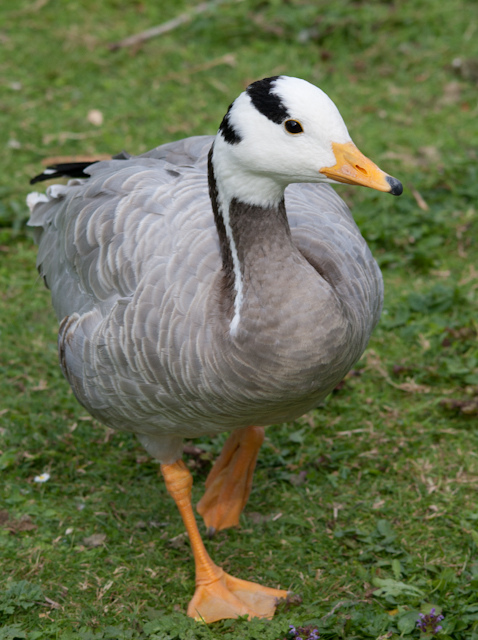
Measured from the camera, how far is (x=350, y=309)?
316 centimetres

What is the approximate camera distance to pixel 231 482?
4.06 m

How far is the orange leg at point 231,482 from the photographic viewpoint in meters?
4.05

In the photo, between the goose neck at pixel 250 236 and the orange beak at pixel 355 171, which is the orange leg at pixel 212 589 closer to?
the goose neck at pixel 250 236

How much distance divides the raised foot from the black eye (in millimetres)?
A: 2059

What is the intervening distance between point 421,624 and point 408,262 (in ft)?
9.89

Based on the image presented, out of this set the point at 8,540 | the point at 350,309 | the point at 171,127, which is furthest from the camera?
the point at 171,127

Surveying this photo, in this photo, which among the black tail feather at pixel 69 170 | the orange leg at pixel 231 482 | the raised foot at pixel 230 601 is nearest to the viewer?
the raised foot at pixel 230 601

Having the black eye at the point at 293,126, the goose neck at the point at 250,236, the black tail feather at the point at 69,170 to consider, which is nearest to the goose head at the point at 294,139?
the black eye at the point at 293,126

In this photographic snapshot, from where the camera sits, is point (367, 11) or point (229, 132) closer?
point (229, 132)

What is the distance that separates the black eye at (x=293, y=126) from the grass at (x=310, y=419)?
1.93m

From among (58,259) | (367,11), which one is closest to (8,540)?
(58,259)

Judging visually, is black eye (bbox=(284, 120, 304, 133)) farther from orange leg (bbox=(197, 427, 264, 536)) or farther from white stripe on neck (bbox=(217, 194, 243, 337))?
orange leg (bbox=(197, 427, 264, 536))

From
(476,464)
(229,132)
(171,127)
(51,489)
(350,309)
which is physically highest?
(229,132)

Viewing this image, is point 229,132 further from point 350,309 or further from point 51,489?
point 51,489
